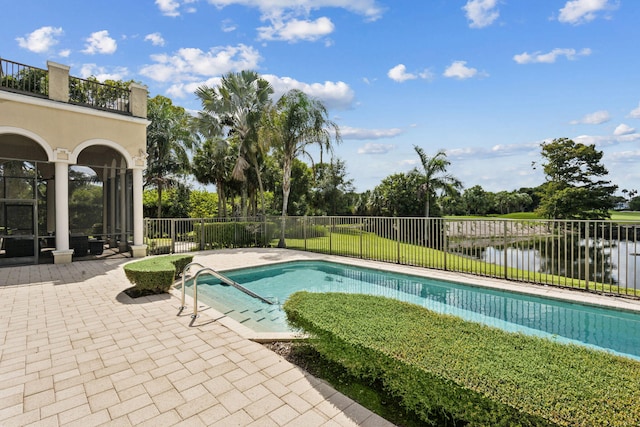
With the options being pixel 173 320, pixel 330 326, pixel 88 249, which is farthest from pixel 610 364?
pixel 88 249

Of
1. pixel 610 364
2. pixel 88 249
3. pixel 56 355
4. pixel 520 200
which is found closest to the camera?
pixel 610 364

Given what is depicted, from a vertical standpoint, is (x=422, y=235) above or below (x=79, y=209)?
below

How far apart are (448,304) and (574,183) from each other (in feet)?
97.9

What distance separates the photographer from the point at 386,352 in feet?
8.57

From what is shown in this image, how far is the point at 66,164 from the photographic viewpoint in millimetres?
9641

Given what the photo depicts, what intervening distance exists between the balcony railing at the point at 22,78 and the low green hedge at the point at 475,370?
1124 centimetres

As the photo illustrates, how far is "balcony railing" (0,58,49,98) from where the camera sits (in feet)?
29.3

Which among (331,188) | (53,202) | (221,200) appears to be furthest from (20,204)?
(331,188)

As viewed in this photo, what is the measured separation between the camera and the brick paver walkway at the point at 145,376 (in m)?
2.60

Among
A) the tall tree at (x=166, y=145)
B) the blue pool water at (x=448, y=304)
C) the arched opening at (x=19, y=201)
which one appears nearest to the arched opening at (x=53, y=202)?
the arched opening at (x=19, y=201)

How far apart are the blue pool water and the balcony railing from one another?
7.65m

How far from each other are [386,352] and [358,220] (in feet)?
28.5

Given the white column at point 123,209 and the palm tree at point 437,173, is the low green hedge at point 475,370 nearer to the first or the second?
the white column at point 123,209

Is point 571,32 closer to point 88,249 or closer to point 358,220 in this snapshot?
point 358,220
